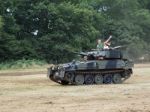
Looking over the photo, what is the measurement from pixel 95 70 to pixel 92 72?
0.72 feet

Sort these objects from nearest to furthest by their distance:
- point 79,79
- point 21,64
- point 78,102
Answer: point 78,102
point 79,79
point 21,64

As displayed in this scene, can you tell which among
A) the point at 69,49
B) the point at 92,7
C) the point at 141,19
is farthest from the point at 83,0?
the point at 69,49

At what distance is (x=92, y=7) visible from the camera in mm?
65062

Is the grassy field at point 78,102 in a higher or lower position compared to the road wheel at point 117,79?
lower

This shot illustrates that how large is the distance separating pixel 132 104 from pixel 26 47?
35.0m

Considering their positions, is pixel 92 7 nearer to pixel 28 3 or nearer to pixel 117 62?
pixel 28 3

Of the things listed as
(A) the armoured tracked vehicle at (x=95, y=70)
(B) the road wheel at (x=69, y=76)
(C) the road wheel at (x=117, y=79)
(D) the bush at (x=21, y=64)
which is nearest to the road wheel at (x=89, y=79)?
(A) the armoured tracked vehicle at (x=95, y=70)

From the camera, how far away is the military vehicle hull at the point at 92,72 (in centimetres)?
2756

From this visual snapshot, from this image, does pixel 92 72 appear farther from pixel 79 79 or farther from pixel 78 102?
pixel 78 102

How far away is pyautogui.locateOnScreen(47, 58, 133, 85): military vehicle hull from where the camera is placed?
27.6 metres

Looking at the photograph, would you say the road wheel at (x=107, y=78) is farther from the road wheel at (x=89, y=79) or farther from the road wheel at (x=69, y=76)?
the road wheel at (x=69, y=76)

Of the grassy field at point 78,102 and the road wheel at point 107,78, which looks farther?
the road wheel at point 107,78

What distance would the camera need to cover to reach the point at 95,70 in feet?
92.9

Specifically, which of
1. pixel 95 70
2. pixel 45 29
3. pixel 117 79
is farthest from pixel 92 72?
pixel 45 29
